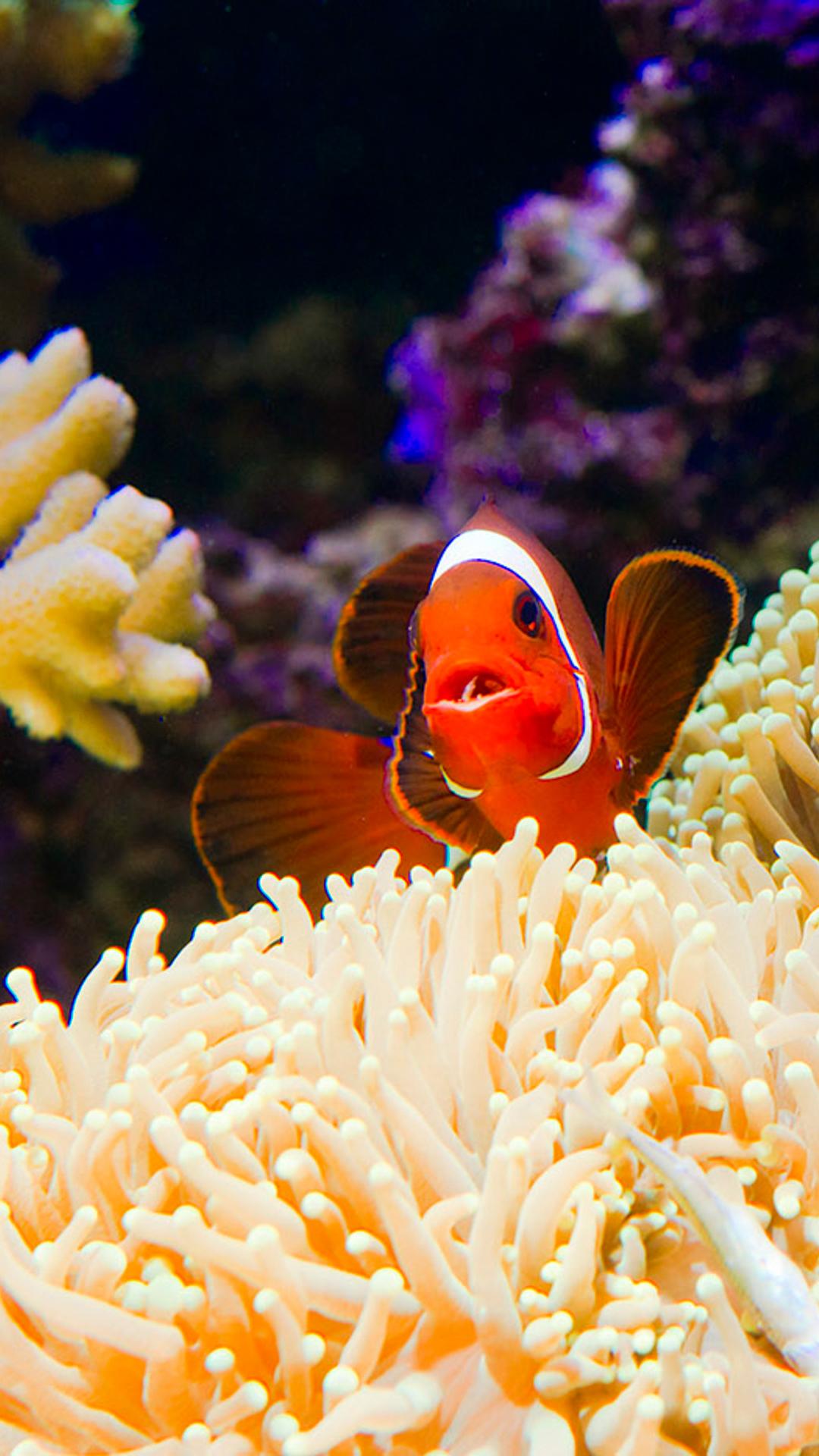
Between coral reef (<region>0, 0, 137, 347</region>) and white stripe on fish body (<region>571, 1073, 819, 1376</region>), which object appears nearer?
white stripe on fish body (<region>571, 1073, 819, 1376</region>)

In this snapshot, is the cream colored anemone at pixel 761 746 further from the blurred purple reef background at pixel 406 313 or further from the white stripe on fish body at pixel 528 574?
the blurred purple reef background at pixel 406 313

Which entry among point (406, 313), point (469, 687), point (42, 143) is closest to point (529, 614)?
point (469, 687)

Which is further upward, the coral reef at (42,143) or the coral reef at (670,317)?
the coral reef at (42,143)

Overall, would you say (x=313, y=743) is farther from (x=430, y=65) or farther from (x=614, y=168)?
(x=430, y=65)

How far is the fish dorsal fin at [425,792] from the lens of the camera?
1.34 metres

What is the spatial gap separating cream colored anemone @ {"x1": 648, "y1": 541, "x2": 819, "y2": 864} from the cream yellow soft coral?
0.87 meters

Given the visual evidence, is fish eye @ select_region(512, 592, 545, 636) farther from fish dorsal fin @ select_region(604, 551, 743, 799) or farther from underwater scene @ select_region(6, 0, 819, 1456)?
fish dorsal fin @ select_region(604, 551, 743, 799)

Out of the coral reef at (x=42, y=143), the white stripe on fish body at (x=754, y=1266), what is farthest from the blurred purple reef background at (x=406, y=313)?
the white stripe on fish body at (x=754, y=1266)

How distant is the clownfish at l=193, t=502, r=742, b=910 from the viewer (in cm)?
113

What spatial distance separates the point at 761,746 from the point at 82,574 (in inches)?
43.7

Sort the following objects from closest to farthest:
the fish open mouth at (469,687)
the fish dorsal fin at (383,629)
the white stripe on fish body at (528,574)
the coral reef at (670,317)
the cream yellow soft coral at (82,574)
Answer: the fish open mouth at (469,687)
the white stripe on fish body at (528,574)
the fish dorsal fin at (383,629)
the cream yellow soft coral at (82,574)
the coral reef at (670,317)

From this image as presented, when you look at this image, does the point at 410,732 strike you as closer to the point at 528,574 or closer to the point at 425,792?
the point at 425,792

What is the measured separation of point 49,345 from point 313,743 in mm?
1010

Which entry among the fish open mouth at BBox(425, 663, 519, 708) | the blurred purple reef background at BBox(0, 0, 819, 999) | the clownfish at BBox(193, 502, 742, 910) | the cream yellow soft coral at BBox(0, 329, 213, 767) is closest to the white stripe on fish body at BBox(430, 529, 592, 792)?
the clownfish at BBox(193, 502, 742, 910)
